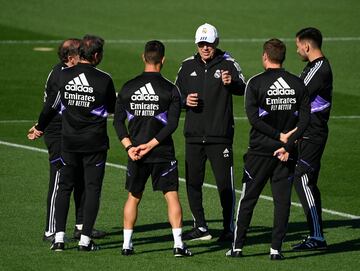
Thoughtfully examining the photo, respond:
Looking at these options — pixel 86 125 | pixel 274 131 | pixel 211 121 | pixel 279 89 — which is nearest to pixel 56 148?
pixel 86 125

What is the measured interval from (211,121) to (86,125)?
1.79 m

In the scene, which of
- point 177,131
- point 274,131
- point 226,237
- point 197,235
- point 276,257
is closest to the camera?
point 274,131

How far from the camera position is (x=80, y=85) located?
13.0 meters

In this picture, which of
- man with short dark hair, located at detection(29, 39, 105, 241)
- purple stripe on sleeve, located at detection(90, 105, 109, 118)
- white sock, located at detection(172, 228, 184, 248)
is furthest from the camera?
man with short dark hair, located at detection(29, 39, 105, 241)

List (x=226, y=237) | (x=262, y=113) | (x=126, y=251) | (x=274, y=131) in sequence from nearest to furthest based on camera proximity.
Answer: (x=274, y=131), (x=262, y=113), (x=126, y=251), (x=226, y=237)

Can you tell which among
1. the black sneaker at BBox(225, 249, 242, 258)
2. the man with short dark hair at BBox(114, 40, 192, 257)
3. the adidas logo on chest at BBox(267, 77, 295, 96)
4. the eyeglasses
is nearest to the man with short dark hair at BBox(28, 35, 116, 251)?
the man with short dark hair at BBox(114, 40, 192, 257)

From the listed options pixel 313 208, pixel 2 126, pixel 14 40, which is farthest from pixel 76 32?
pixel 313 208

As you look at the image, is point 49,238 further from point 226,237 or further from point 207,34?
point 207,34

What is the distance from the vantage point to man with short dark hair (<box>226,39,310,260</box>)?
12.7 m

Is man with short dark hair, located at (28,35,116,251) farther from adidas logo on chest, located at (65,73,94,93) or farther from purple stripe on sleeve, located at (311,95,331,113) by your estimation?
purple stripe on sleeve, located at (311,95,331,113)

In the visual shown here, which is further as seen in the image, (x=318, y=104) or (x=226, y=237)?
(x=226, y=237)

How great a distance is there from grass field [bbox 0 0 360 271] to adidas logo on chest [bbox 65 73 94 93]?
6.14 feet

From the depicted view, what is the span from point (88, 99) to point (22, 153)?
20.7 ft

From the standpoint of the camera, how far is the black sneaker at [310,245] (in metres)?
13.5
